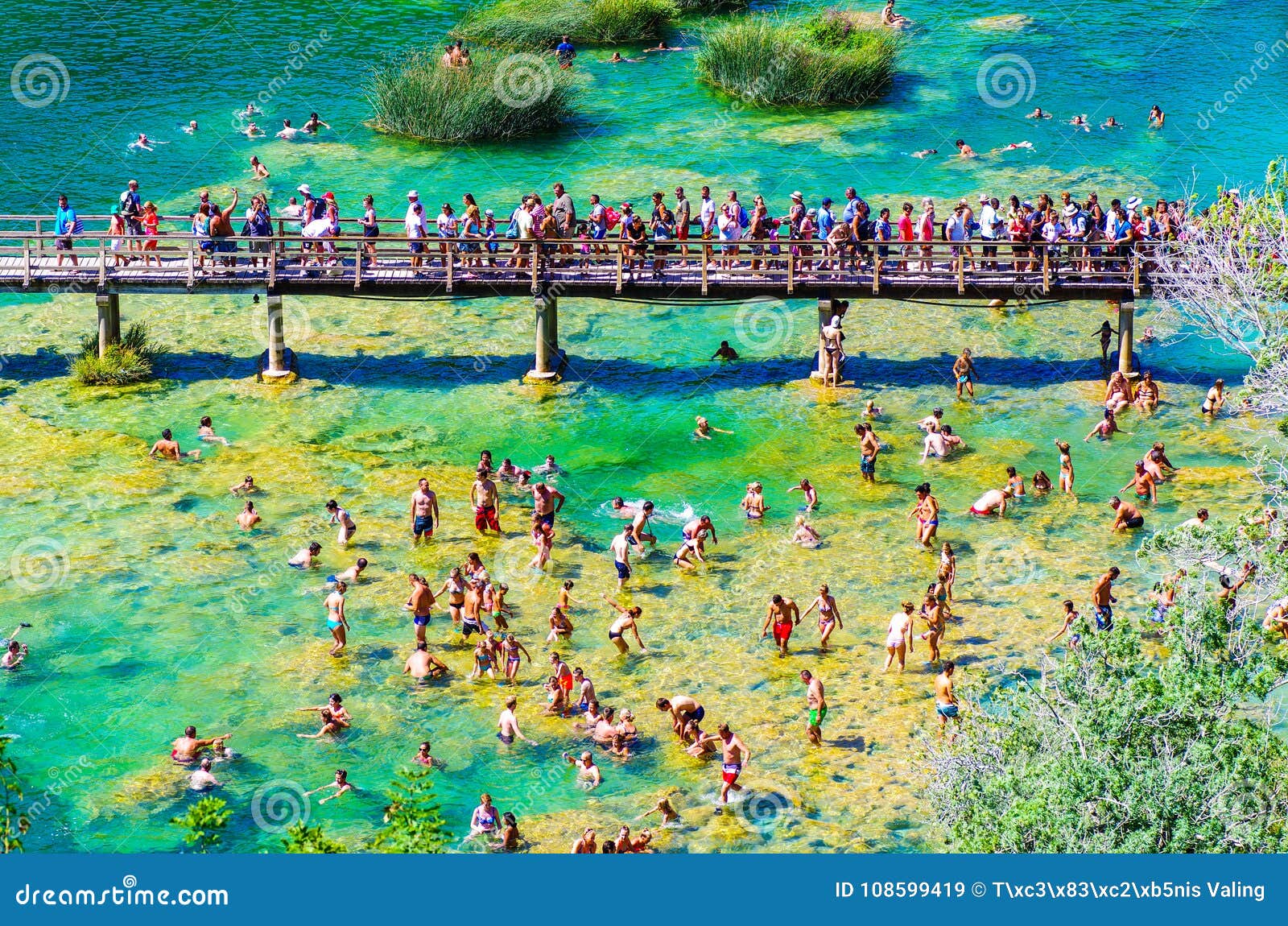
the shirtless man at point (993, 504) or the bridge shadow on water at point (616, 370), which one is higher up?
the bridge shadow on water at point (616, 370)

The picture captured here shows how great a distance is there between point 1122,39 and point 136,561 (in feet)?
121

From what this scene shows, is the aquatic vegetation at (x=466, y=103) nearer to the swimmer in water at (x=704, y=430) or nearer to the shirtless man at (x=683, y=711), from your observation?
the swimmer in water at (x=704, y=430)

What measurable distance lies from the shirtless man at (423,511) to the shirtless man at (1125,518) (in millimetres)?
10999

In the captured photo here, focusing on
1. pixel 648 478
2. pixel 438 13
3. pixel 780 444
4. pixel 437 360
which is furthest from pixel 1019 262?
pixel 438 13

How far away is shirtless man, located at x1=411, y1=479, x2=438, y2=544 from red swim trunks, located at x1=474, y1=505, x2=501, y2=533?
2.25 feet

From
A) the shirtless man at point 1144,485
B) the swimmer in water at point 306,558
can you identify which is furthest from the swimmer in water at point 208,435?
the shirtless man at point 1144,485

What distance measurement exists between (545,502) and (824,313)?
833 centimetres

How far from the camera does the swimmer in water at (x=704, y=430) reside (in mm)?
34094

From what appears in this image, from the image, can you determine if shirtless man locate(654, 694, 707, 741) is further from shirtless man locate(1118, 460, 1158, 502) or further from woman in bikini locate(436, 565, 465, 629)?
shirtless man locate(1118, 460, 1158, 502)

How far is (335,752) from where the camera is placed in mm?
25016

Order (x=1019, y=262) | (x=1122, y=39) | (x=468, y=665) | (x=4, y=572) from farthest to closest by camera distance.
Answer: (x=1122, y=39) → (x=1019, y=262) → (x=4, y=572) → (x=468, y=665)

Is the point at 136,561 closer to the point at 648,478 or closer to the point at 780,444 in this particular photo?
the point at 648,478

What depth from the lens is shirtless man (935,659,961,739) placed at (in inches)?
994

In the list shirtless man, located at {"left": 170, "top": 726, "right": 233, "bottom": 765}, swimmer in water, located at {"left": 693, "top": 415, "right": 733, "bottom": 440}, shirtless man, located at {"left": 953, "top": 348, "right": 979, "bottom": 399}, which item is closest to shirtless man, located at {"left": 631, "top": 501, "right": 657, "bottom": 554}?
swimmer in water, located at {"left": 693, "top": 415, "right": 733, "bottom": 440}
